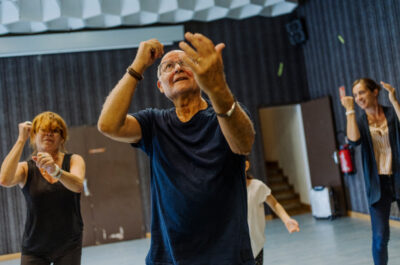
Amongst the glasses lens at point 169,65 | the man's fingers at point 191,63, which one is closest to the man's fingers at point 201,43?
the man's fingers at point 191,63

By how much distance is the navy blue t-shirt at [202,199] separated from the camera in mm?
1279

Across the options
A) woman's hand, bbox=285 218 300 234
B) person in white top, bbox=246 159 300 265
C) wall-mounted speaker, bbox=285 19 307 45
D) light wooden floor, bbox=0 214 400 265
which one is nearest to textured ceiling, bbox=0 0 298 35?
wall-mounted speaker, bbox=285 19 307 45

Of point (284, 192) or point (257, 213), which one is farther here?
point (284, 192)

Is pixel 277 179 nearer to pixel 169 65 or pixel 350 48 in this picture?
pixel 350 48

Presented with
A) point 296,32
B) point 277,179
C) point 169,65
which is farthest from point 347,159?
point 169,65

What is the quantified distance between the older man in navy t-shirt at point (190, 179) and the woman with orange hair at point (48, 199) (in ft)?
3.24

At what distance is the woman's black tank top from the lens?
2242mm

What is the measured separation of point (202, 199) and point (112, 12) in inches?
238

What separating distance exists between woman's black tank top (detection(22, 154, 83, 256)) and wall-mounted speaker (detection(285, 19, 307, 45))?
6.44 metres

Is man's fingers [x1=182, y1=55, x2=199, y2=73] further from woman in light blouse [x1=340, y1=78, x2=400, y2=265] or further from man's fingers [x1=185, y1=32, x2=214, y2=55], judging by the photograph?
woman in light blouse [x1=340, y1=78, x2=400, y2=265]

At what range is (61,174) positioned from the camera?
2.18m

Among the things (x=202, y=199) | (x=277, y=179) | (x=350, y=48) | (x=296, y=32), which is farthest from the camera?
(x=277, y=179)

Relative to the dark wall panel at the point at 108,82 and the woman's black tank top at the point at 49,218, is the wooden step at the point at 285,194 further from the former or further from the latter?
the woman's black tank top at the point at 49,218

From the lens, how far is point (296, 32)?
7.89 metres
